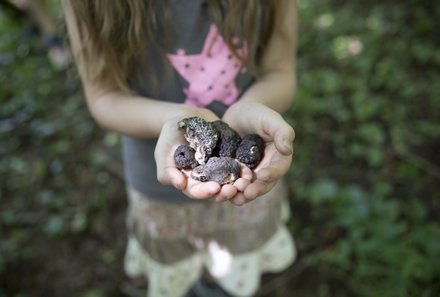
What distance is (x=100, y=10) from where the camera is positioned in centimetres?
171

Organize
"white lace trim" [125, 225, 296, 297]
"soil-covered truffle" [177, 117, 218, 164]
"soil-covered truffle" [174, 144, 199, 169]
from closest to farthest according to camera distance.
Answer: "soil-covered truffle" [174, 144, 199, 169] → "soil-covered truffle" [177, 117, 218, 164] → "white lace trim" [125, 225, 296, 297]

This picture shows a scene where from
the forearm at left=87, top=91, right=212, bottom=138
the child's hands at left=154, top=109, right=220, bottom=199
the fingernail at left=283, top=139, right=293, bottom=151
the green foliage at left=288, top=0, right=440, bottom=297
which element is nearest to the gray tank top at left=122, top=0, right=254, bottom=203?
the forearm at left=87, top=91, right=212, bottom=138

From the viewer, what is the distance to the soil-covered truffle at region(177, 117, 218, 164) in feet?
5.21

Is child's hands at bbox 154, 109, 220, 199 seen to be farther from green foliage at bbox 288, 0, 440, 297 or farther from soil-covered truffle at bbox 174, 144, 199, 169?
green foliage at bbox 288, 0, 440, 297

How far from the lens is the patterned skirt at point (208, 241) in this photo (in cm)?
224

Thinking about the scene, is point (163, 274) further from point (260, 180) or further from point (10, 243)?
point (10, 243)

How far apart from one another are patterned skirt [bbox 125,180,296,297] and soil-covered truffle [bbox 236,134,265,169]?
703 mm

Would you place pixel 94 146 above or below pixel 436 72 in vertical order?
below

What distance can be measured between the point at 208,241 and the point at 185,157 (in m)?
0.93

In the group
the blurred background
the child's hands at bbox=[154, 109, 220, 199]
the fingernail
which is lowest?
the blurred background

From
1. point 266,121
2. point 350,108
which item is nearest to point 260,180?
point 266,121

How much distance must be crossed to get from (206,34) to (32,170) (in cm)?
264

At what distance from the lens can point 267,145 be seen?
1523 mm

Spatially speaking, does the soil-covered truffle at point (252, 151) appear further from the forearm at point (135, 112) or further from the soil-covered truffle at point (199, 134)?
the forearm at point (135, 112)
